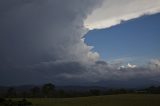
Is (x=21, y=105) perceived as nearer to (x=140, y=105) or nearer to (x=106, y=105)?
(x=106, y=105)

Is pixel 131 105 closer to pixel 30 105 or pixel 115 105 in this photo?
pixel 115 105

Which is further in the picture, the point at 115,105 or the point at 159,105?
the point at 115,105

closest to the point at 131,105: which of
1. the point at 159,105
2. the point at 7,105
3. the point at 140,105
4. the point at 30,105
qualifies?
the point at 140,105

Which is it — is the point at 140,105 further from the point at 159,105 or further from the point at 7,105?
the point at 7,105

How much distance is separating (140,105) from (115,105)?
24.8 ft

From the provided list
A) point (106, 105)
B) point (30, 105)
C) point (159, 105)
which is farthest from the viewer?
point (30, 105)

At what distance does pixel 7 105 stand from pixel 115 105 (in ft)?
106

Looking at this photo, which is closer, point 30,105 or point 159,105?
point 159,105

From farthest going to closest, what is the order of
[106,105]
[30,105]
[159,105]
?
[30,105], [106,105], [159,105]

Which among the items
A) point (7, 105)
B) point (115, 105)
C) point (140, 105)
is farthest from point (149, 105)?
point (7, 105)

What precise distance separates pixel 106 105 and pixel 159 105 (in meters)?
14.7

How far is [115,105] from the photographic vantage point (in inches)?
3396

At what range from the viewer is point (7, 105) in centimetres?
9188

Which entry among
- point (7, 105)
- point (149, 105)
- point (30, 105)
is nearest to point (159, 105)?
point (149, 105)
